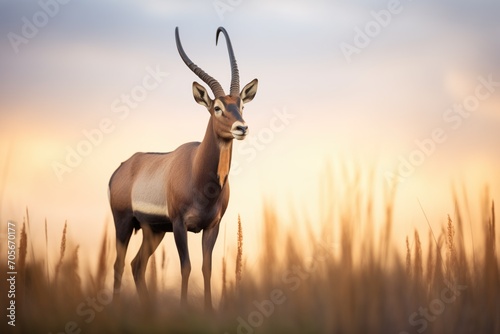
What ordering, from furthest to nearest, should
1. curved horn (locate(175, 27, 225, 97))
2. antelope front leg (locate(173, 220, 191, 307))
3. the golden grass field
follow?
curved horn (locate(175, 27, 225, 97))
antelope front leg (locate(173, 220, 191, 307))
the golden grass field

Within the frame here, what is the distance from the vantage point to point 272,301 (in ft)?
25.2

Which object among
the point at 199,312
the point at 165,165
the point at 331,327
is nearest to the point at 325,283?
the point at 331,327

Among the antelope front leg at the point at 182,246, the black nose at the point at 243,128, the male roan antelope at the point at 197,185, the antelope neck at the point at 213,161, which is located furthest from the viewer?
the antelope neck at the point at 213,161

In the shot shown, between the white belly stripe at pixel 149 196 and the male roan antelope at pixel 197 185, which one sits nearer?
the male roan antelope at pixel 197 185

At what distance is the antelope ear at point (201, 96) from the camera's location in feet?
36.9

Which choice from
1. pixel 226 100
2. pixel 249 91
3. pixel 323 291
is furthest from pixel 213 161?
pixel 323 291

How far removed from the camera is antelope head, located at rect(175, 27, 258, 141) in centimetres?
1073

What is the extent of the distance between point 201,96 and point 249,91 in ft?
2.53

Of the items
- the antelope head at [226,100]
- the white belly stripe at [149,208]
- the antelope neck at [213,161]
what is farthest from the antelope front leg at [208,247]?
the antelope head at [226,100]

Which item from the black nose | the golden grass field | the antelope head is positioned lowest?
the golden grass field

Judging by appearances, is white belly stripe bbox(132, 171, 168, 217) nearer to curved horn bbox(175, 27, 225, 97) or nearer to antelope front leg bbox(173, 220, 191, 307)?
antelope front leg bbox(173, 220, 191, 307)

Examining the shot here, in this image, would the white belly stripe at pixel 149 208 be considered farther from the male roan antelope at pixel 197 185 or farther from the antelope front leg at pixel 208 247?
the antelope front leg at pixel 208 247

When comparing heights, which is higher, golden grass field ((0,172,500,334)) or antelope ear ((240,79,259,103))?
antelope ear ((240,79,259,103))

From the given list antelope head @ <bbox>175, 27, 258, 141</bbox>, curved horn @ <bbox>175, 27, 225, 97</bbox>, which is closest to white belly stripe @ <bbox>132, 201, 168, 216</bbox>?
antelope head @ <bbox>175, 27, 258, 141</bbox>
